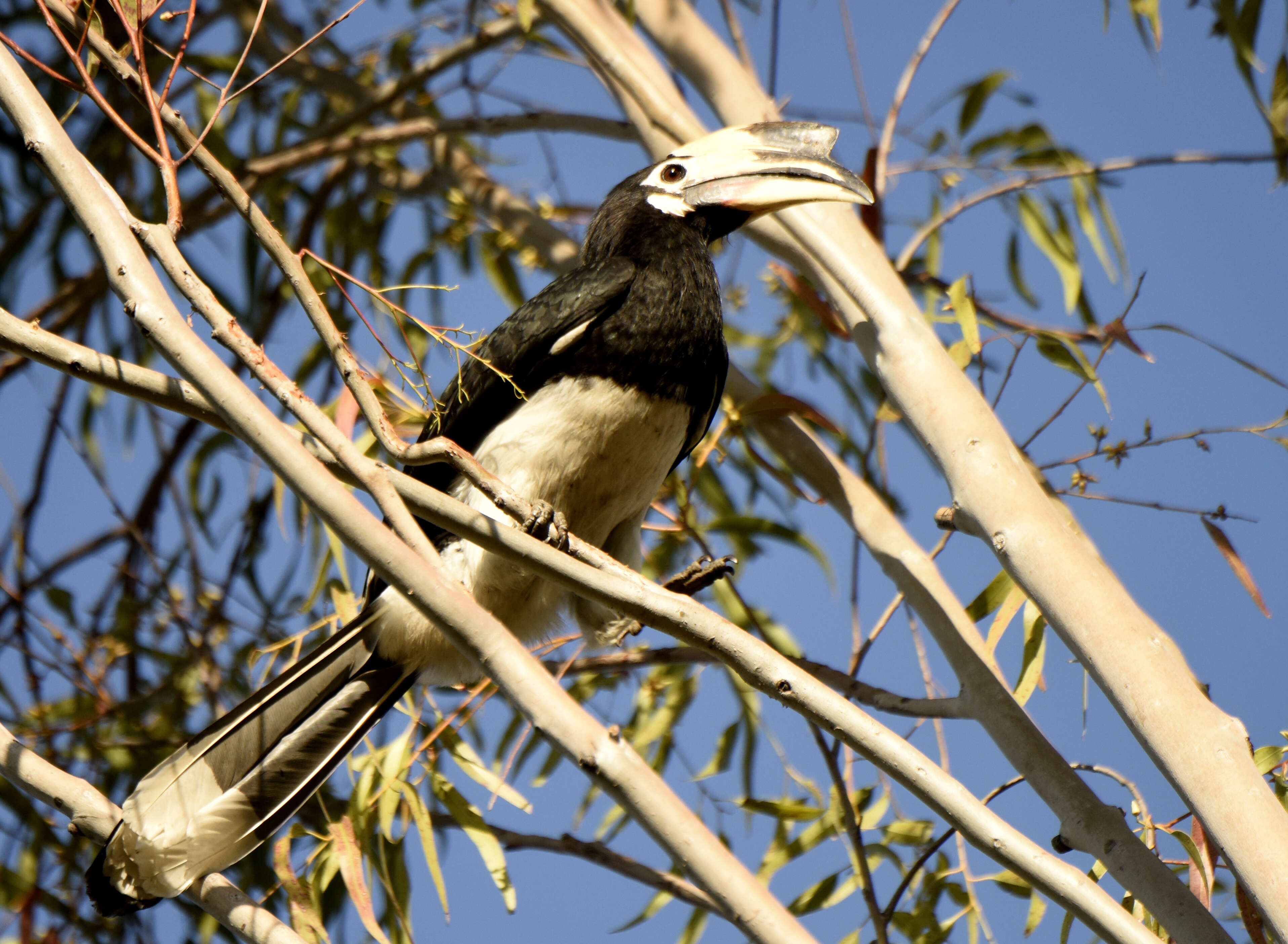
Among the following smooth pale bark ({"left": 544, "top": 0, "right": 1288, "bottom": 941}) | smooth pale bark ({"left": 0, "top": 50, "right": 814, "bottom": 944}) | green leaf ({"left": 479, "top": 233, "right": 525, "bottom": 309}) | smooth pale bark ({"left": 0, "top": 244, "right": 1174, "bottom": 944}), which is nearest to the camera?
smooth pale bark ({"left": 0, "top": 50, "right": 814, "bottom": 944})

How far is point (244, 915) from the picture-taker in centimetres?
132

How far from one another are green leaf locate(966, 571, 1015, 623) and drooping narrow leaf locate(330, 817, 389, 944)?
94 centimetres

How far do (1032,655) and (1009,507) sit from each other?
0.36m

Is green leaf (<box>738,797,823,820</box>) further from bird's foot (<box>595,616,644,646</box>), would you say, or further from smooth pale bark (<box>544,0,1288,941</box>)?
smooth pale bark (<box>544,0,1288,941</box>)

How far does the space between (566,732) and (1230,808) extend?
0.73 metres

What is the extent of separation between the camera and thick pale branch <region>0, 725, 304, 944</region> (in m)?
1.32

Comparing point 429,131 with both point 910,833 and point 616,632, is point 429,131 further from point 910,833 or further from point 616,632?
point 910,833

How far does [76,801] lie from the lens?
1347 millimetres

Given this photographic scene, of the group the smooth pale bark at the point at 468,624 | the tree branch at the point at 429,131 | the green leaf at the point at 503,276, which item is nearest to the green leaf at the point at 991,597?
the smooth pale bark at the point at 468,624

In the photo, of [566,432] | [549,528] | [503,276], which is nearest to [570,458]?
[566,432]

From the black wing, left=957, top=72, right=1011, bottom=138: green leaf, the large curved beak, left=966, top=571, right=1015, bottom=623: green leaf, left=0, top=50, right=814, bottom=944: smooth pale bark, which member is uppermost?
left=957, top=72, right=1011, bottom=138: green leaf

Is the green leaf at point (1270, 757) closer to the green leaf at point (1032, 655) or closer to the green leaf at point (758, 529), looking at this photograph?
the green leaf at point (1032, 655)

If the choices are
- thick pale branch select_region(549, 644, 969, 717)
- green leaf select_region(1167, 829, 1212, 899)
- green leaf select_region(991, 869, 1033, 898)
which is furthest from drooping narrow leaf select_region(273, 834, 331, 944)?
green leaf select_region(1167, 829, 1212, 899)

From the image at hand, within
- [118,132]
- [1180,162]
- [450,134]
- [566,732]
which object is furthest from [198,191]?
[566,732]
